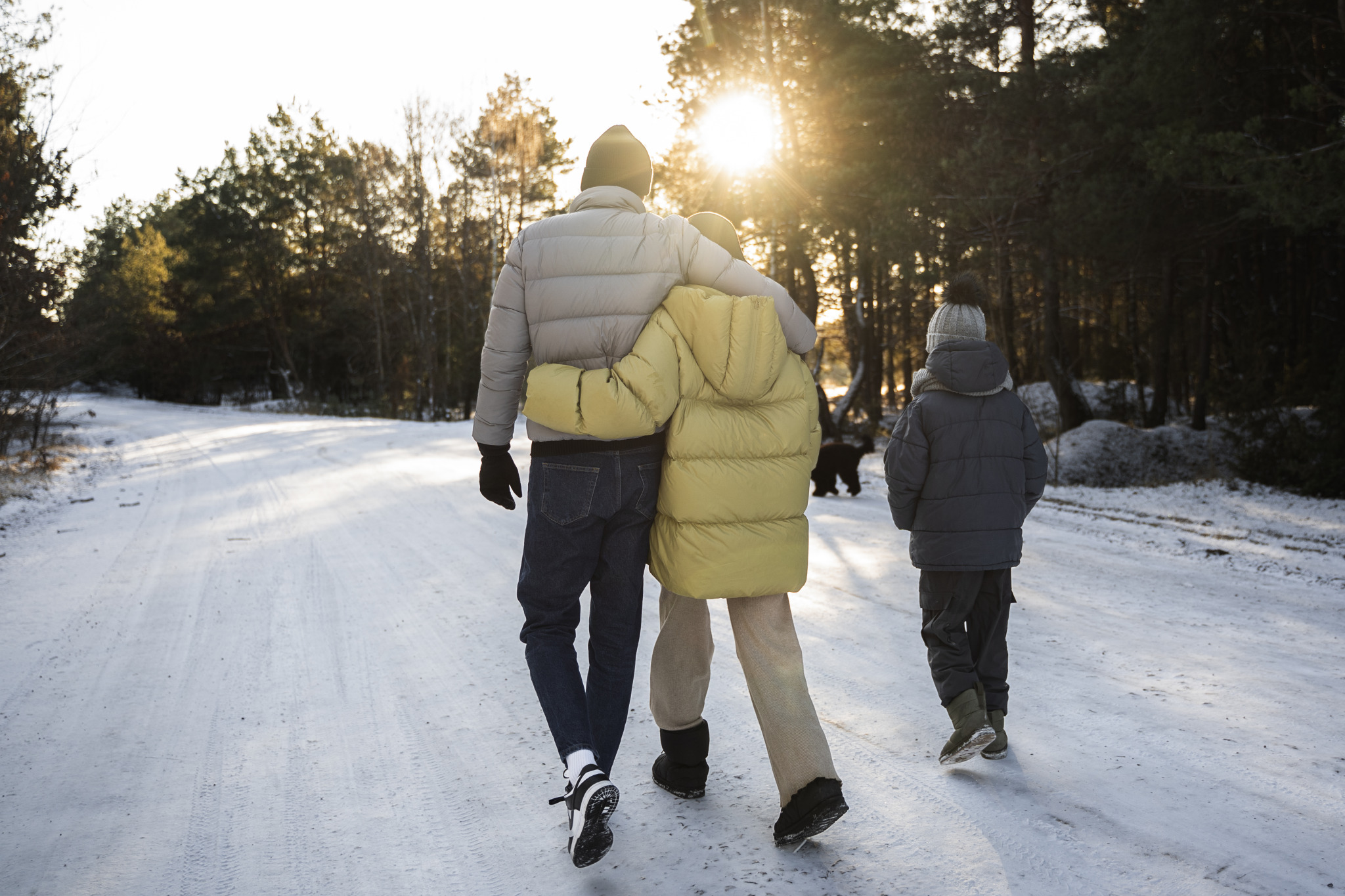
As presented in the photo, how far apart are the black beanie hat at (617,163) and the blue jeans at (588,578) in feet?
2.84

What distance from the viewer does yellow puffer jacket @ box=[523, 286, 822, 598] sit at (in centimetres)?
248

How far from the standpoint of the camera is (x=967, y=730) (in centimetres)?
308

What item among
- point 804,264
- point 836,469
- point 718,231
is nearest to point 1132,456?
point 836,469

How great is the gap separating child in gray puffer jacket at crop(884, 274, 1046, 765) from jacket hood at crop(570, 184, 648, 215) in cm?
138

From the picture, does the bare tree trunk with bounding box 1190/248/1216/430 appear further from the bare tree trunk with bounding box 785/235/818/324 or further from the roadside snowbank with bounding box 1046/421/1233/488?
the bare tree trunk with bounding box 785/235/818/324

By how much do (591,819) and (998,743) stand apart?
1690 mm

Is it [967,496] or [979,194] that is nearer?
[967,496]

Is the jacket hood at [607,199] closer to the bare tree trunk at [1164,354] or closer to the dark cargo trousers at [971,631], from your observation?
the dark cargo trousers at [971,631]

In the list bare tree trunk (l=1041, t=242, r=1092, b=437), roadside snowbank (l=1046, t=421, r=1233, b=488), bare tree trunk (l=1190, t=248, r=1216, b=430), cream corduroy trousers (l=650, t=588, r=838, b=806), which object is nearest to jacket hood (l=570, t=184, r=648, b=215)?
cream corduroy trousers (l=650, t=588, r=838, b=806)

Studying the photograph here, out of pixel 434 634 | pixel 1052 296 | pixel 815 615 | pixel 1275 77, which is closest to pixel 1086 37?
pixel 1275 77

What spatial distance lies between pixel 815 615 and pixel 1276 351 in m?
12.1

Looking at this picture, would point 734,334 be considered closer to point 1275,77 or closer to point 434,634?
point 434,634

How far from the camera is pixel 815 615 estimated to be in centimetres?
518

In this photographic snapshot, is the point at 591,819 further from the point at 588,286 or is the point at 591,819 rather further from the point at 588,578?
the point at 588,286
